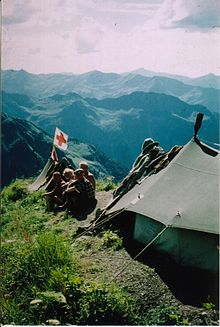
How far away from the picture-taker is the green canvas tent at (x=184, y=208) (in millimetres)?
6652

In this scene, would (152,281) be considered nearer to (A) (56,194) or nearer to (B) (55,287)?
(B) (55,287)

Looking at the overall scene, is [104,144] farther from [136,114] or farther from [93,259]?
[93,259]

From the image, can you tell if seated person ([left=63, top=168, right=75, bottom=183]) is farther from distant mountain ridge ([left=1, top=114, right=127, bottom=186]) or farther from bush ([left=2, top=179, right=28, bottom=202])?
distant mountain ridge ([left=1, top=114, right=127, bottom=186])

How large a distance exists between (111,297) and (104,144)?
147m

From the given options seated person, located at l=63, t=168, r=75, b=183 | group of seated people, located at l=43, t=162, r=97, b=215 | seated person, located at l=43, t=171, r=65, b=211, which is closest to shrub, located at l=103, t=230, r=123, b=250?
group of seated people, located at l=43, t=162, r=97, b=215

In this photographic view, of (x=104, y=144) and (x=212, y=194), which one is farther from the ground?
(x=212, y=194)

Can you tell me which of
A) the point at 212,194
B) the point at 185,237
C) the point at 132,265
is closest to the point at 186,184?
the point at 212,194

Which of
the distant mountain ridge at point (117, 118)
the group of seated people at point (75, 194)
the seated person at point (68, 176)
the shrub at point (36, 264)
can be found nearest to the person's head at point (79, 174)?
the group of seated people at point (75, 194)

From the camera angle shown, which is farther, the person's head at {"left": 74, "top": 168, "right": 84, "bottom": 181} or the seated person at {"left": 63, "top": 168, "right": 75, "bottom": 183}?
the seated person at {"left": 63, "top": 168, "right": 75, "bottom": 183}

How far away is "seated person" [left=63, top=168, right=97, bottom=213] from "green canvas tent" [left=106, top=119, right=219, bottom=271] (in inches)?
84.1

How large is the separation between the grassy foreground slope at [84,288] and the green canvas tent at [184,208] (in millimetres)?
546

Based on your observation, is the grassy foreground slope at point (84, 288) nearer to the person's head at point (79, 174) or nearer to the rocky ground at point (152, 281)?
the rocky ground at point (152, 281)

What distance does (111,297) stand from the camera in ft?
18.9

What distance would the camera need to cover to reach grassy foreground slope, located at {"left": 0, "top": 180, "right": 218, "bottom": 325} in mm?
5629
